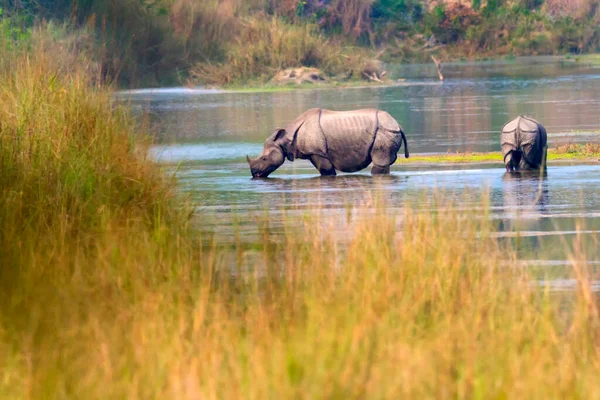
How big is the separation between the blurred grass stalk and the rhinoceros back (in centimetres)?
757

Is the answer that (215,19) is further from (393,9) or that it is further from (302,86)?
(393,9)

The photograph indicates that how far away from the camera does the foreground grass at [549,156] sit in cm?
1778

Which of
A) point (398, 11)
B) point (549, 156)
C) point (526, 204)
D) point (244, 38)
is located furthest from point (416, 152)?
point (398, 11)

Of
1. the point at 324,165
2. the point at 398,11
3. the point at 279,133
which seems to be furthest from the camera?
the point at 398,11

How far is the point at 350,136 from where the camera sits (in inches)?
676

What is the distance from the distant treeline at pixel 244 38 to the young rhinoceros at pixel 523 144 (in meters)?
12.6

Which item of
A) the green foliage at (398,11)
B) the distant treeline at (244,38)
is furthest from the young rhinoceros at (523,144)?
the green foliage at (398,11)

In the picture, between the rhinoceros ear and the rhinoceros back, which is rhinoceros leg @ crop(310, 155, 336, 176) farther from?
the rhinoceros ear

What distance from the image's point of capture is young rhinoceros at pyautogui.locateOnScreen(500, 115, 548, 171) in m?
16.4

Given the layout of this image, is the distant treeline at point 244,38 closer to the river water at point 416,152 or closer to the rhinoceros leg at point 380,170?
the river water at point 416,152

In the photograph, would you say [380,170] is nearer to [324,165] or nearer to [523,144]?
[324,165]

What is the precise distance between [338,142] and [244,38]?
25762mm

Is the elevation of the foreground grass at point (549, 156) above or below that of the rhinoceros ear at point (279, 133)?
below

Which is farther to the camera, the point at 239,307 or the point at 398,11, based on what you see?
the point at 398,11
